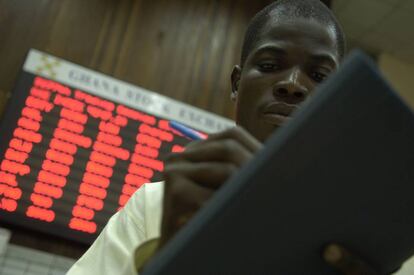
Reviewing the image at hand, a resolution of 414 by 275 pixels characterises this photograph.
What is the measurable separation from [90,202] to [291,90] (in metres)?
1.41

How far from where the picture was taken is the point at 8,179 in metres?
1.92

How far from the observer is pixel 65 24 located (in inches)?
92.7

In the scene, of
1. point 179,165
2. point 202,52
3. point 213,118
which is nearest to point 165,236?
point 179,165

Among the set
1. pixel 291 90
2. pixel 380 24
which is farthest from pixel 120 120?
pixel 380 24

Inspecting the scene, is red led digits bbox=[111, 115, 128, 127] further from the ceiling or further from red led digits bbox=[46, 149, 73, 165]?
the ceiling

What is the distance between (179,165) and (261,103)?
0.47 m

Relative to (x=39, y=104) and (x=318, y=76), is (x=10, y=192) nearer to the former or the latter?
(x=39, y=104)

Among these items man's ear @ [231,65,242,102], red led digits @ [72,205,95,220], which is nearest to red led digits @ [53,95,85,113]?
red led digits @ [72,205,95,220]

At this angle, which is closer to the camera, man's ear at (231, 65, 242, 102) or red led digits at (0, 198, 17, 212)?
man's ear at (231, 65, 242, 102)

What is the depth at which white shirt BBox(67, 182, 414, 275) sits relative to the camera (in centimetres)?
78

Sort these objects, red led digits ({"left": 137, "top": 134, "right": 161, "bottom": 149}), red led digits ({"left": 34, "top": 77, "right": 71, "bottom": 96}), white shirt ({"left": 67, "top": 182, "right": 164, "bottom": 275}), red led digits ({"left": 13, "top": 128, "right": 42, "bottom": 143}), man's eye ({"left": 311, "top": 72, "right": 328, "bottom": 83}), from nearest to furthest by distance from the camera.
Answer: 1. white shirt ({"left": 67, "top": 182, "right": 164, "bottom": 275})
2. man's eye ({"left": 311, "top": 72, "right": 328, "bottom": 83})
3. red led digits ({"left": 13, "top": 128, "right": 42, "bottom": 143})
4. red led digits ({"left": 34, "top": 77, "right": 71, "bottom": 96})
5. red led digits ({"left": 137, "top": 134, "right": 161, "bottom": 149})

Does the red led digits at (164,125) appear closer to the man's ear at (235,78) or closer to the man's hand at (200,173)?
the man's ear at (235,78)

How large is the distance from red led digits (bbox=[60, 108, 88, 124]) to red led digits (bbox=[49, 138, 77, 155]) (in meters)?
0.12

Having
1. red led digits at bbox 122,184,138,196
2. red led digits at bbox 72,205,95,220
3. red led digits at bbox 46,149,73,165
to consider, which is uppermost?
red led digits at bbox 46,149,73,165
